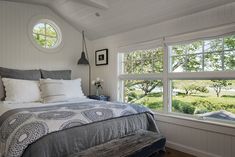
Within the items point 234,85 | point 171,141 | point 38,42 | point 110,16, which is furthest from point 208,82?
point 38,42

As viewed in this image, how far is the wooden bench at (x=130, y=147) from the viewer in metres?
1.66

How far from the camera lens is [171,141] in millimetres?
2801

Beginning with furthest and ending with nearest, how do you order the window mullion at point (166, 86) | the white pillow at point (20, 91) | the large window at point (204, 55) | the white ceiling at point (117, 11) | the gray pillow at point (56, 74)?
the gray pillow at point (56, 74) → the window mullion at point (166, 86) → the white pillow at point (20, 91) → the white ceiling at point (117, 11) → the large window at point (204, 55)

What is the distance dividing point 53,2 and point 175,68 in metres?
2.56

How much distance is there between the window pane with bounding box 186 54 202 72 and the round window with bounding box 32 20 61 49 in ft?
8.58

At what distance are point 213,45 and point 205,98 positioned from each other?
75 cm

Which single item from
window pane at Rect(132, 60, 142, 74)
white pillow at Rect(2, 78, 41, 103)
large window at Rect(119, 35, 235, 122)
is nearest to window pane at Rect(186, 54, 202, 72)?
large window at Rect(119, 35, 235, 122)

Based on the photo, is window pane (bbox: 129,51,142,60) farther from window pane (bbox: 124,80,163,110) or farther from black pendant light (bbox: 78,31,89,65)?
black pendant light (bbox: 78,31,89,65)

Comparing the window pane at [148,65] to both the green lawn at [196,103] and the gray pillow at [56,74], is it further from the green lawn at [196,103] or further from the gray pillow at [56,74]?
the gray pillow at [56,74]

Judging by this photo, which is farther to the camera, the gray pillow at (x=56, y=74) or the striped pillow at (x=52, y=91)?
the gray pillow at (x=56, y=74)

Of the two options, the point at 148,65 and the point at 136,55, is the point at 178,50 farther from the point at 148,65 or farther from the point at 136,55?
the point at 136,55

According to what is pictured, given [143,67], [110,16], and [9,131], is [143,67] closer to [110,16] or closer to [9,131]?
[110,16]

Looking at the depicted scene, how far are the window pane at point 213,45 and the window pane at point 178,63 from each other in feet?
1.20

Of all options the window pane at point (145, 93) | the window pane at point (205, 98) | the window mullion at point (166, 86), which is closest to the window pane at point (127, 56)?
the window pane at point (145, 93)
